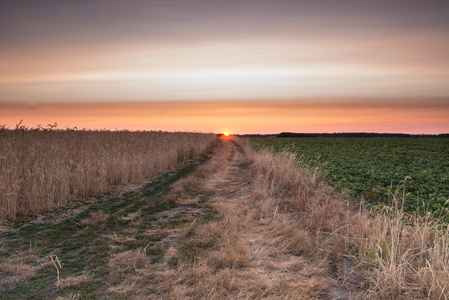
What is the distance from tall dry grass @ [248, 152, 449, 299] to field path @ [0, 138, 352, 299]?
0.36m

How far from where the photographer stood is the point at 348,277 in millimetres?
4762

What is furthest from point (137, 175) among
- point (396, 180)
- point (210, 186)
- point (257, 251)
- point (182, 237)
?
point (396, 180)

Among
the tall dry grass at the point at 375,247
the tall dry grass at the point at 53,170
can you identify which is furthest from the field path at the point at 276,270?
the tall dry grass at the point at 53,170

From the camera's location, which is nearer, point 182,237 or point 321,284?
point 321,284

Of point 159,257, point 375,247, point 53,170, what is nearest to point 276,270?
point 375,247

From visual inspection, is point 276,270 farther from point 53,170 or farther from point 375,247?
point 53,170

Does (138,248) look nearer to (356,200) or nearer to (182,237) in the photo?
(182,237)

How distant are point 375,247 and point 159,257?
153 inches

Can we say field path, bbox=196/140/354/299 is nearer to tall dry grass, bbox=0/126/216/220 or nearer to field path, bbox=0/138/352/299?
field path, bbox=0/138/352/299

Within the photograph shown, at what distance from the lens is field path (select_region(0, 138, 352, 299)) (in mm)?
4250

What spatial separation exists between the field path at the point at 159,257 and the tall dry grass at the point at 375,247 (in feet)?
1.17

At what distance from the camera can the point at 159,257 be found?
5387 millimetres

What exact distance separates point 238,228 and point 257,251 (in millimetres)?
1297

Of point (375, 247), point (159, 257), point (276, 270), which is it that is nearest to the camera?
point (276, 270)
